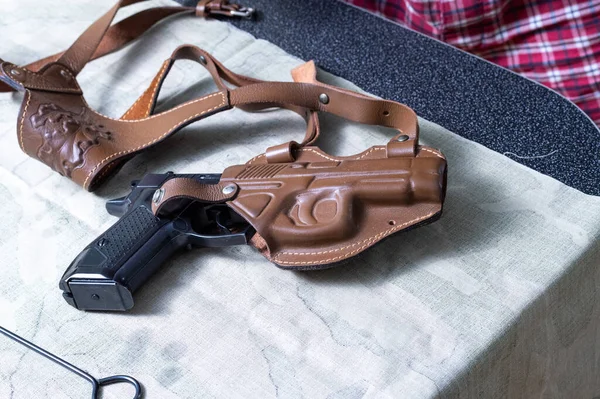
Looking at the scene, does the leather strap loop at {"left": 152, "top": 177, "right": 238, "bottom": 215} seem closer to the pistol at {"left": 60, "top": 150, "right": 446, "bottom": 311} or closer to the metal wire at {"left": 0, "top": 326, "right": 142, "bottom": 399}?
the pistol at {"left": 60, "top": 150, "right": 446, "bottom": 311}

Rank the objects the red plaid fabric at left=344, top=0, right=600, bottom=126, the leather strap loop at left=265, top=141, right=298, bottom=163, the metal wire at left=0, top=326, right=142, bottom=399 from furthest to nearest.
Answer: the red plaid fabric at left=344, top=0, right=600, bottom=126, the leather strap loop at left=265, top=141, right=298, bottom=163, the metal wire at left=0, top=326, right=142, bottom=399

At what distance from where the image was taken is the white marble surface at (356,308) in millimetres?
809

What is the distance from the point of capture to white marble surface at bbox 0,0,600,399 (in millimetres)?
809

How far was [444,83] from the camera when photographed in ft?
3.78

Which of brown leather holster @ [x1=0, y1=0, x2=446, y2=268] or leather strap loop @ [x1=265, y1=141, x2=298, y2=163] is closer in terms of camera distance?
brown leather holster @ [x1=0, y1=0, x2=446, y2=268]

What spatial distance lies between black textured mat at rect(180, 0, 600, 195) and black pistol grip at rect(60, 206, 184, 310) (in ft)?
1.38

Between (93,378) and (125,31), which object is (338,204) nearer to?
(93,378)

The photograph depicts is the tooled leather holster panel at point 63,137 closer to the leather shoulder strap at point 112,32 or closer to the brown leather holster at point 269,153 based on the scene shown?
the brown leather holster at point 269,153

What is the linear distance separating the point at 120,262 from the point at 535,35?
70cm

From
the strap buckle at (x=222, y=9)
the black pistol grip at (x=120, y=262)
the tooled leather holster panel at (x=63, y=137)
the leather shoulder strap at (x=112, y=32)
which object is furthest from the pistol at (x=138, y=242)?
the strap buckle at (x=222, y=9)

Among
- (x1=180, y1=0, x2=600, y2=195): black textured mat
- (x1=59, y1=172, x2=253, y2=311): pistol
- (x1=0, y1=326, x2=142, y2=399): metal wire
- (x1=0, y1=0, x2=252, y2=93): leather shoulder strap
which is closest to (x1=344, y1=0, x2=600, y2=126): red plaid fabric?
(x1=180, y1=0, x2=600, y2=195): black textured mat

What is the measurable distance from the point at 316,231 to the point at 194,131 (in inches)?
13.3

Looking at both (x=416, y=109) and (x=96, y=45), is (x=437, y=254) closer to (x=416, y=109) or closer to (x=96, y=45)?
(x=416, y=109)

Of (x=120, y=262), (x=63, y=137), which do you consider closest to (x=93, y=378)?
(x=120, y=262)
